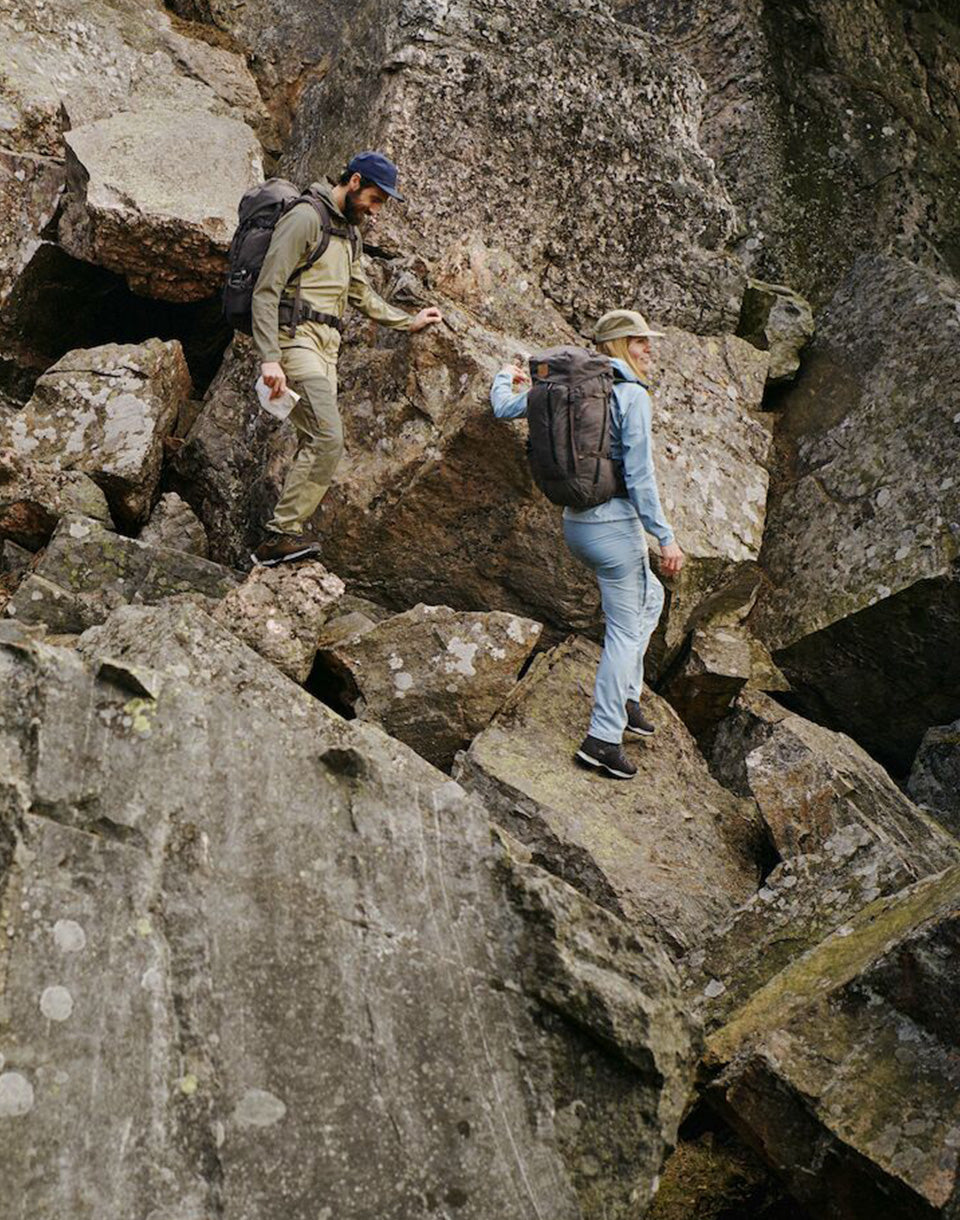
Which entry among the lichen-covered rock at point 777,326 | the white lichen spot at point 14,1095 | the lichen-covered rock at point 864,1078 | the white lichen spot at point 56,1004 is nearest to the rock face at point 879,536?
the lichen-covered rock at point 777,326

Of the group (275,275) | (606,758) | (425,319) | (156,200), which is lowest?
(606,758)

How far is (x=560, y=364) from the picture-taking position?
1056 centimetres

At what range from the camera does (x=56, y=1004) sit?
6.15 metres

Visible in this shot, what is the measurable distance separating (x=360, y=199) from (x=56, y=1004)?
736 cm

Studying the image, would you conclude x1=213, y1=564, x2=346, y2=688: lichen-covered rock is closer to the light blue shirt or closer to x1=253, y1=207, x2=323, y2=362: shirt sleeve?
x1=253, y1=207, x2=323, y2=362: shirt sleeve

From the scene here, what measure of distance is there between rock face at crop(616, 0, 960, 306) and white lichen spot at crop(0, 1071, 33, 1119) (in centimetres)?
1352

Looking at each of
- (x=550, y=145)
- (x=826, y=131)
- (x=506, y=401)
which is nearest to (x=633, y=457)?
(x=506, y=401)

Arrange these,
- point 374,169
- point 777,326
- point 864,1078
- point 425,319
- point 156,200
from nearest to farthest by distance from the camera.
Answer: point 864,1078
point 374,169
point 425,319
point 156,200
point 777,326

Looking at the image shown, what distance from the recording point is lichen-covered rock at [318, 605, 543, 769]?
10852 millimetres

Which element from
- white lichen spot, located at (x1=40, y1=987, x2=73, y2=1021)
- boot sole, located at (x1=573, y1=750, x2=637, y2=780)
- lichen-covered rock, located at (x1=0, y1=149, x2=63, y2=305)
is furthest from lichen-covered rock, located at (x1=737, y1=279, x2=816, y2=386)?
white lichen spot, located at (x1=40, y1=987, x2=73, y2=1021)

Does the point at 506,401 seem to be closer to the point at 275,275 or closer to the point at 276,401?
the point at 276,401

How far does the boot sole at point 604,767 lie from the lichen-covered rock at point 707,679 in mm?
1982

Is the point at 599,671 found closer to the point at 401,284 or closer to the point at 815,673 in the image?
the point at 815,673

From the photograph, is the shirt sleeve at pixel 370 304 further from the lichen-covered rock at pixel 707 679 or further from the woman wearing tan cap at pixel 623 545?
the lichen-covered rock at pixel 707 679
